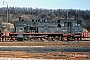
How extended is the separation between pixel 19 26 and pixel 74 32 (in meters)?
9.92

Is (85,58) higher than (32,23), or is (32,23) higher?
(32,23)

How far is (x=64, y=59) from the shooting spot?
798 inches

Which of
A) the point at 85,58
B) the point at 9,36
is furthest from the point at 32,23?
the point at 85,58

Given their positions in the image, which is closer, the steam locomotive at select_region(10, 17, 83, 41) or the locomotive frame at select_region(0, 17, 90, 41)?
the locomotive frame at select_region(0, 17, 90, 41)

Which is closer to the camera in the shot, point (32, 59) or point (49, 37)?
point (32, 59)

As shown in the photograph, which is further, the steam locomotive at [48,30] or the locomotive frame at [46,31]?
the steam locomotive at [48,30]

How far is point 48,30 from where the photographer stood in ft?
161

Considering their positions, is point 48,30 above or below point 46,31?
above

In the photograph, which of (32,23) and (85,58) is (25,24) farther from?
(85,58)

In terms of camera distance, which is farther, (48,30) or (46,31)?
(48,30)

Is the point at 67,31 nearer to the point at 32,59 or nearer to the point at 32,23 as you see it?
the point at 32,23

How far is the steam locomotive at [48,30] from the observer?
154 feet

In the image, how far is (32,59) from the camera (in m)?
20.2

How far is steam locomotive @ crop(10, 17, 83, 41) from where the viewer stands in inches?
1852
